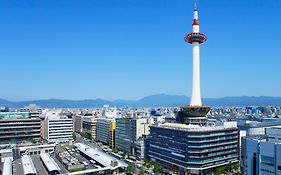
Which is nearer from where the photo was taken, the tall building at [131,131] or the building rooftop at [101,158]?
the building rooftop at [101,158]

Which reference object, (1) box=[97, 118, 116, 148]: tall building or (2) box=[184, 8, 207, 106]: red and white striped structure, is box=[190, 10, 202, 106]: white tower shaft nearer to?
(2) box=[184, 8, 207, 106]: red and white striped structure

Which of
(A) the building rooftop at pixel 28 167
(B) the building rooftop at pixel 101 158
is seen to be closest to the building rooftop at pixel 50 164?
(A) the building rooftop at pixel 28 167

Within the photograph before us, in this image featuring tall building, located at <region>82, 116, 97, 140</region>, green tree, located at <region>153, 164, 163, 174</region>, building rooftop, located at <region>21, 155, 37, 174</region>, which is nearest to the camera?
building rooftop, located at <region>21, 155, 37, 174</region>

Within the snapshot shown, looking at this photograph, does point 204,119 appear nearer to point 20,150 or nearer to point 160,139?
point 160,139

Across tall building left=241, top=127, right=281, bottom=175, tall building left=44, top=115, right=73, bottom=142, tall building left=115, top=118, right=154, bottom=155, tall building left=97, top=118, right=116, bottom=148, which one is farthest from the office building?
tall building left=44, top=115, right=73, bottom=142

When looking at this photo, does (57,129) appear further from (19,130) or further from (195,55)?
(195,55)

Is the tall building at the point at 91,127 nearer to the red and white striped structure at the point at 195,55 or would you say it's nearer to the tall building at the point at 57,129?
the tall building at the point at 57,129
